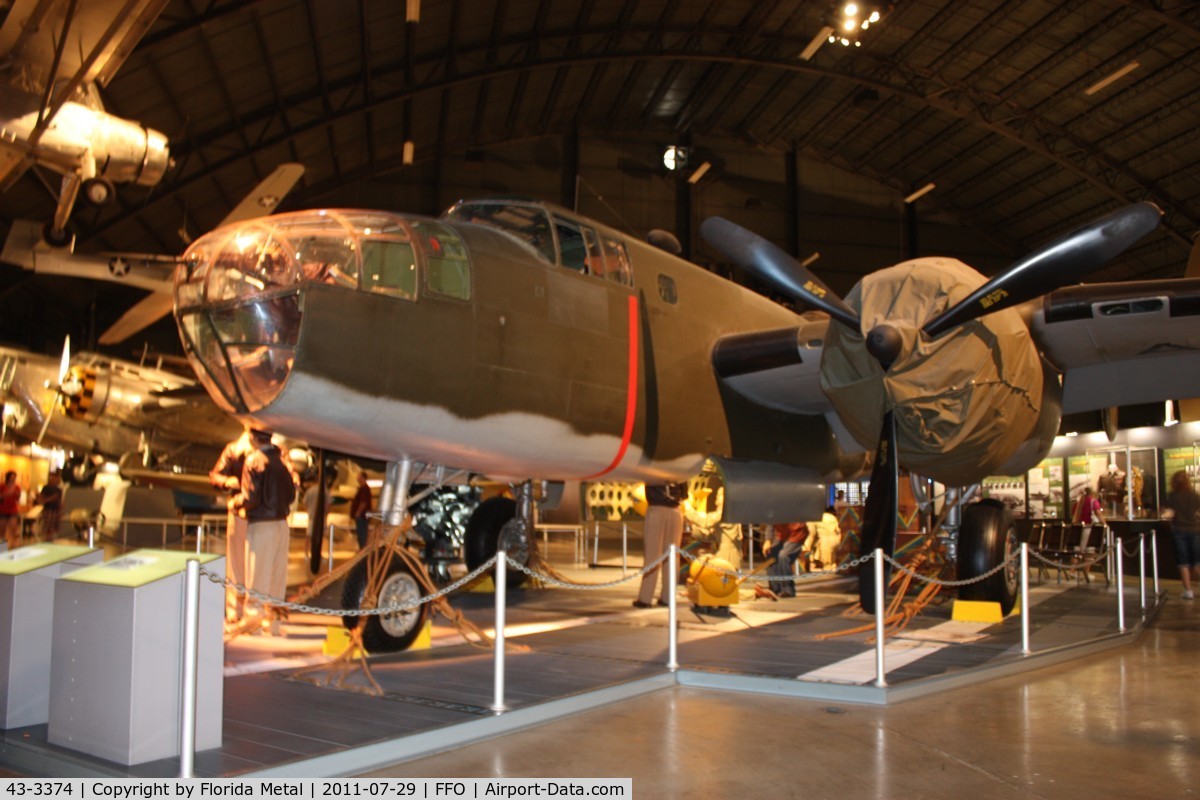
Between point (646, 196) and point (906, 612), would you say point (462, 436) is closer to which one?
point (906, 612)

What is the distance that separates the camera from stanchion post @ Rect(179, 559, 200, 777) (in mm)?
3973

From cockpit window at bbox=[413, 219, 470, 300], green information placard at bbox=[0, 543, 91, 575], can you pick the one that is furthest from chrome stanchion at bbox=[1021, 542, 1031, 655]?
green information placard at bbox=[0, 543, 91, 575]

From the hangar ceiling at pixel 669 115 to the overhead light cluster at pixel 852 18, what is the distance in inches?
26.6

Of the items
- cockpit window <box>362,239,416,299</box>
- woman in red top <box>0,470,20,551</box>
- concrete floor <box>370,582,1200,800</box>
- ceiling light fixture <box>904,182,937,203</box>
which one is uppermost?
ceiling light fixture <box>904,182,937,203</box>

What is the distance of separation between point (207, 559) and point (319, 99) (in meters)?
21.0

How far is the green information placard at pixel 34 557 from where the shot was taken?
5188 mm

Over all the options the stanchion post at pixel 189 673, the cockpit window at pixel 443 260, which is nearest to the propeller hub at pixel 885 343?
the cockpit window at pixel 443 260

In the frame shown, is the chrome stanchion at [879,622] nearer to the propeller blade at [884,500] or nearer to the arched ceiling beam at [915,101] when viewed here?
the propeller blade at [884,500]

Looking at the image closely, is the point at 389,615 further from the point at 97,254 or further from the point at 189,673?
the point at 97,254

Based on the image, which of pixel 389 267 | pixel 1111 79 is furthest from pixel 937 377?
pixel 1111 79

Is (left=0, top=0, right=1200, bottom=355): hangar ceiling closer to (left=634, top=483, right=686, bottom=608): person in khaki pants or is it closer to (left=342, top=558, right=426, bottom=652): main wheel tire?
(left=634, top=483, right=686, bottom=608): person in khaki pants

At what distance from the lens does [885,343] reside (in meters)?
6.95

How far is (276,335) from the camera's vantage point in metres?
6.02

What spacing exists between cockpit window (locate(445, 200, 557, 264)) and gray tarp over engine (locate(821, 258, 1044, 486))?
2.44m
